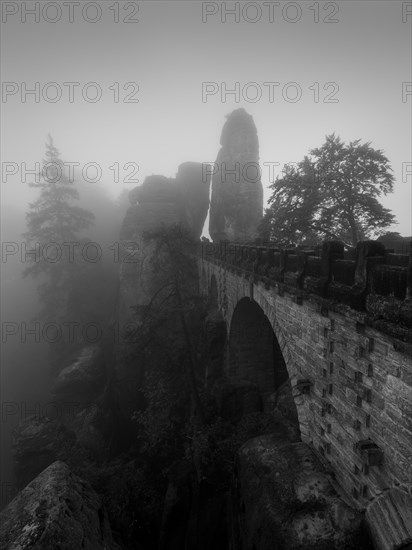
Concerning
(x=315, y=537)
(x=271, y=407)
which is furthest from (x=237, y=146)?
(x=315, y=537)

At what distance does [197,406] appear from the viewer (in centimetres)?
1326

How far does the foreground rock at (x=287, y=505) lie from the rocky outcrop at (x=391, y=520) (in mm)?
490

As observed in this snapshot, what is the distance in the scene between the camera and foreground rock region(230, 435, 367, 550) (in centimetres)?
453

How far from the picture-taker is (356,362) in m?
4.55

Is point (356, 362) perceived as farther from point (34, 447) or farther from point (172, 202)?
point (172, 202)

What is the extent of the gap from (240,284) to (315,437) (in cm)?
636

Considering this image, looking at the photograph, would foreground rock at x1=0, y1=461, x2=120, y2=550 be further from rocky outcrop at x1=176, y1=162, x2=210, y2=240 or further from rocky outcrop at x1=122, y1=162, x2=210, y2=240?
rocky outcrop at x1=176, y1=162, x2=210, y2=240

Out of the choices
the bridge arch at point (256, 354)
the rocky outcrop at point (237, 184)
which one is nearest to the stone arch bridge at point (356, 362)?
the bridge arch at point (256, 354)

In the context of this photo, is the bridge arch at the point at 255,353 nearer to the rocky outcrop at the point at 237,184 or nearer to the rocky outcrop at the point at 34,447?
the rocky outcrop at the point at 34,447

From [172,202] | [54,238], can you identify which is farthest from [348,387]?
[172,202]

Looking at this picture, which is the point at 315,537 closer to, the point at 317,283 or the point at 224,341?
the point at 317,283

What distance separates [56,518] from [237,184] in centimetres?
3557

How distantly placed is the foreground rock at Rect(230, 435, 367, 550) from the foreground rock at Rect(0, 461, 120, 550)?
9.39 feet

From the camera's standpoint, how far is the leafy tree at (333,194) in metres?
16.4
